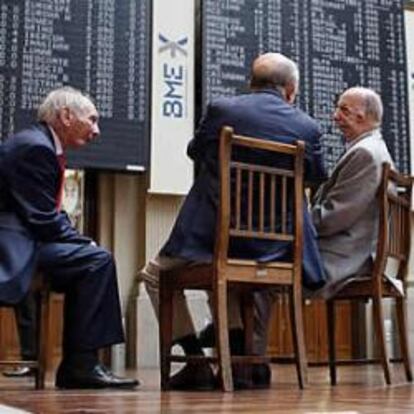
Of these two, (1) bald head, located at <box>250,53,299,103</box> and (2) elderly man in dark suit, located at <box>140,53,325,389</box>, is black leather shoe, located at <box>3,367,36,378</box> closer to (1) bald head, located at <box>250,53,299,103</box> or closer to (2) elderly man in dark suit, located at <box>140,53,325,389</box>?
(2) elderly man in dark suit, located at <box>140,53,325,389</box>

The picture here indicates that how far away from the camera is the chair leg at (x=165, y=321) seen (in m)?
3.02

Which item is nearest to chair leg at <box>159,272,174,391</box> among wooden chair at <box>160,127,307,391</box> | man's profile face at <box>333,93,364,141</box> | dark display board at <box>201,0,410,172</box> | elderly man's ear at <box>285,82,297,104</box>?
wooden chair at <box>160,127,307,391</box>

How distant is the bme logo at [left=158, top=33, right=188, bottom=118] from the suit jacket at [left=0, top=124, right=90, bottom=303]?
2457 millimetres

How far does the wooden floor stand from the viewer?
84.6 inches

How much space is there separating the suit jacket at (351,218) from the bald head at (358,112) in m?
0.23

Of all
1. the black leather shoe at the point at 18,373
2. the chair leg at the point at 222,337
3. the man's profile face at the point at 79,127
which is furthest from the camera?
the black leather shoe at the point at 18,373

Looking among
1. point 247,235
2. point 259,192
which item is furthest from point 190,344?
point 259,192

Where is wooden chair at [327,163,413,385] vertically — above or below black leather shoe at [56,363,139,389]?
above

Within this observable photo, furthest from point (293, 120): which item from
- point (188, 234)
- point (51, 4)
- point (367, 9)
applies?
point (367, 9)

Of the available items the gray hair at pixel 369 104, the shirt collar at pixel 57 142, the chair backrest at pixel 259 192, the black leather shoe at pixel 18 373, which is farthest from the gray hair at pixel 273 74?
the black leather shoe at pixel 18 373

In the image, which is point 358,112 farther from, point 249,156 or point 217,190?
point 217,190

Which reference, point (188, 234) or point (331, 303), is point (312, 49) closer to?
point (331, 303)

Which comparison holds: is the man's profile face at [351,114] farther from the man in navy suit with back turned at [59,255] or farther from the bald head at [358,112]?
the man in navy suit with back turned at [59,255]

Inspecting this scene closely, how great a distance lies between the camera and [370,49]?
597 cm
